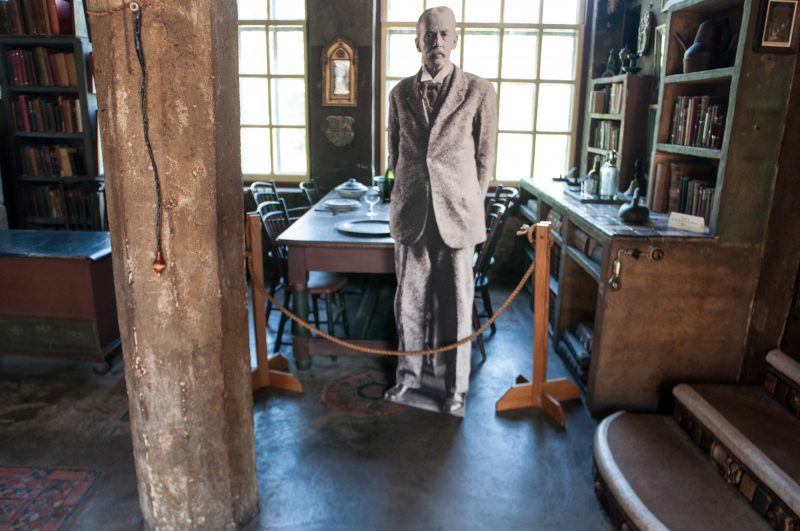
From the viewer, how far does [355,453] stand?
295 cm

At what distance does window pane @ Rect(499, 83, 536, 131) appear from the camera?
5841mm

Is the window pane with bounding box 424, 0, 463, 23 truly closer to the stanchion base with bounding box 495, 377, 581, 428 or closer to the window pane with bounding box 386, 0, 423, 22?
the window pane with bounding box 386, 0, 423, 22

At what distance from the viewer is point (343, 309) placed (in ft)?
14.2

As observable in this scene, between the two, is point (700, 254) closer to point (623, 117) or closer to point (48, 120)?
point (623, 117)

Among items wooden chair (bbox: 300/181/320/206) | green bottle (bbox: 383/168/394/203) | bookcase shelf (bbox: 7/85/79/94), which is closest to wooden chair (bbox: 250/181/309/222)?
wooden chair (bbox: 300/181/320/206)

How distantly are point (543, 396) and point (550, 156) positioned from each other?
3.26 m

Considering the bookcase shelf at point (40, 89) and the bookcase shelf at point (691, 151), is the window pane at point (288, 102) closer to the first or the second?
the bookcase shelf at point (40, 89)

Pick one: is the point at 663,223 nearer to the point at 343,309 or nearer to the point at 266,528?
the point at 343,309

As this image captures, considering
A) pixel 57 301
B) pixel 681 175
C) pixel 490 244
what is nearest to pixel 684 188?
pixel 681 175

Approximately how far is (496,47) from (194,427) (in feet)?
15.7

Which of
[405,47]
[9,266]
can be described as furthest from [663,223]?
[9,266]

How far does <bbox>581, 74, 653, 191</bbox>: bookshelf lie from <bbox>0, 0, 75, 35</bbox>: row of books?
4724 millimetres

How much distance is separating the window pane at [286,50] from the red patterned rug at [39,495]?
14.5ft

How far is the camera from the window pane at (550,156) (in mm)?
5949
